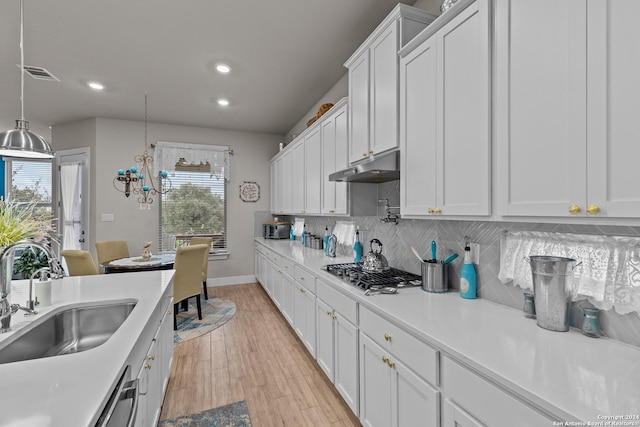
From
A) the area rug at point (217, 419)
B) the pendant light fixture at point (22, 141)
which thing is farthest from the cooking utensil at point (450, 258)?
the pendant light fixture at point (22, 141)

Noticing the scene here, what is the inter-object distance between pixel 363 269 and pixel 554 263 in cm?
129

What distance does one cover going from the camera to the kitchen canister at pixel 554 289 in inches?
45.7

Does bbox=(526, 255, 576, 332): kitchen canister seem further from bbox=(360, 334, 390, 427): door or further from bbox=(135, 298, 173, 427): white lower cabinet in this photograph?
bbox=(135, 298, 173, 427): white lower cabinet

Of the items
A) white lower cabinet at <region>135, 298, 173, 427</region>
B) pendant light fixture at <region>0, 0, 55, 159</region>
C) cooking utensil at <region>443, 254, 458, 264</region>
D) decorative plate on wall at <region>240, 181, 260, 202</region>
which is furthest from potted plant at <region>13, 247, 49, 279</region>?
cooking utensil at <region>443, 254, 458, 264</region>

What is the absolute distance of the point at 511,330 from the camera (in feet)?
3.98

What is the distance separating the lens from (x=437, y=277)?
5.86 ft

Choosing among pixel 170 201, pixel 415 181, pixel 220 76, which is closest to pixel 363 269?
pixel 415 181

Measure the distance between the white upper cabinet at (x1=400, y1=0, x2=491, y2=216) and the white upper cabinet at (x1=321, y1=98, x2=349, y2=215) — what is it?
88 centimetres

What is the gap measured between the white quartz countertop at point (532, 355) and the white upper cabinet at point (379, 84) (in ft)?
3.60

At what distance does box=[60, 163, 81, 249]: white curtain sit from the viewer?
193 inches

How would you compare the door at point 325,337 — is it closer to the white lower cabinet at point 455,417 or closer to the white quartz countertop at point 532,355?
the white quartz countertop at point 532,355

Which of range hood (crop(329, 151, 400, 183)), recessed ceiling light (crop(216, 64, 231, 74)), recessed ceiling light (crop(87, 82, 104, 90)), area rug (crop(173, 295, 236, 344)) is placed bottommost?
area rug (crop(173, 295, 236, 344))

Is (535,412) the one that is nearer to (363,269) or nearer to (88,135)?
(363,269)

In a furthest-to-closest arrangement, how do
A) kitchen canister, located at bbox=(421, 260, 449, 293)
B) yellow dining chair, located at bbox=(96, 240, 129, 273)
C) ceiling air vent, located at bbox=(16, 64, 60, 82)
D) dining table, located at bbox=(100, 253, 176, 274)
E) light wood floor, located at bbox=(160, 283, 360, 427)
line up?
yellow dining chair, located at bbox=(96, 240, 129, 273), dining table, located at bbox=(100, 253, 176, 274), ceiling air vent, located at bbox=(16, 64, 60, 82), light wood floor, located at bbox=(160, 283, 360, 427), kitchen canister, located at bbox=(421, 260, 449, 293)
